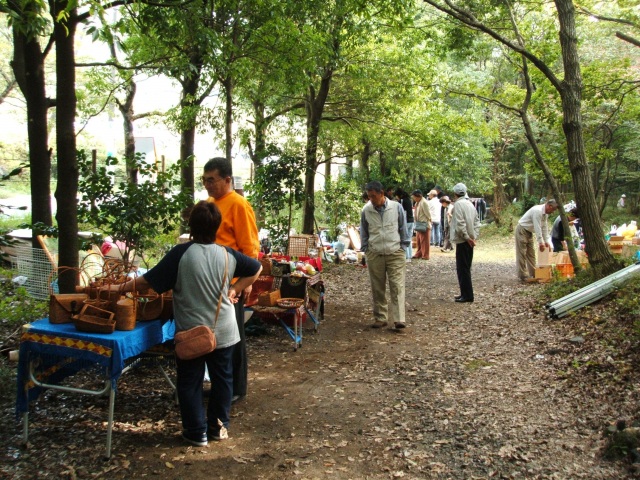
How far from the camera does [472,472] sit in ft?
12.7

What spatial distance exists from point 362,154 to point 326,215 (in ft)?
28.3

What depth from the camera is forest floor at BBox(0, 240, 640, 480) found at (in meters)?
3.94

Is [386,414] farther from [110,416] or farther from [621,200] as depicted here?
[621,200]

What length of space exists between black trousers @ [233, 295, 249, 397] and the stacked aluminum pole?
15.9 ft

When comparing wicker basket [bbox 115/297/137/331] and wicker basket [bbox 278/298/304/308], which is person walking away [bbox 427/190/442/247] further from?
wicker basket [bbox 115/297/137/331]

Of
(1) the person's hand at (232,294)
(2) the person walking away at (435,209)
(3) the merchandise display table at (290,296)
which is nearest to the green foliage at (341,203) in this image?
(2) the person walking away at (435,209)

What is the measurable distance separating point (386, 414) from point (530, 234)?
25.1ft

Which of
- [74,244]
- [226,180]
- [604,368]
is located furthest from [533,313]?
[74,244]

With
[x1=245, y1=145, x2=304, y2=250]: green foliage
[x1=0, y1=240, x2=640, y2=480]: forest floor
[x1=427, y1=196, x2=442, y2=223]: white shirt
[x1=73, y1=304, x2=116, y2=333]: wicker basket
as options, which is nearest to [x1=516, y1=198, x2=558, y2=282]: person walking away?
[x1=0, y1=240, x2=640, y2=480]: forest floor

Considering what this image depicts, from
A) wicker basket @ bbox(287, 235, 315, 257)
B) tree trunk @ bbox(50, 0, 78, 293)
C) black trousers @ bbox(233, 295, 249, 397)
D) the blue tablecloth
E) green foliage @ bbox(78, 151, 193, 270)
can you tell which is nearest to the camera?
the blue tablecloth

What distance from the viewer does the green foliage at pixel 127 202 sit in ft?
22.1

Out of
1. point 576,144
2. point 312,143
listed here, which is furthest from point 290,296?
point 312,143

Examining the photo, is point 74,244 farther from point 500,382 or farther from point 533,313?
point 533,313

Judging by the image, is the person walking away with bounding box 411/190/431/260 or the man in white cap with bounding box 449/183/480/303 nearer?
the man in white cap with bounding box 449/183/480/303
